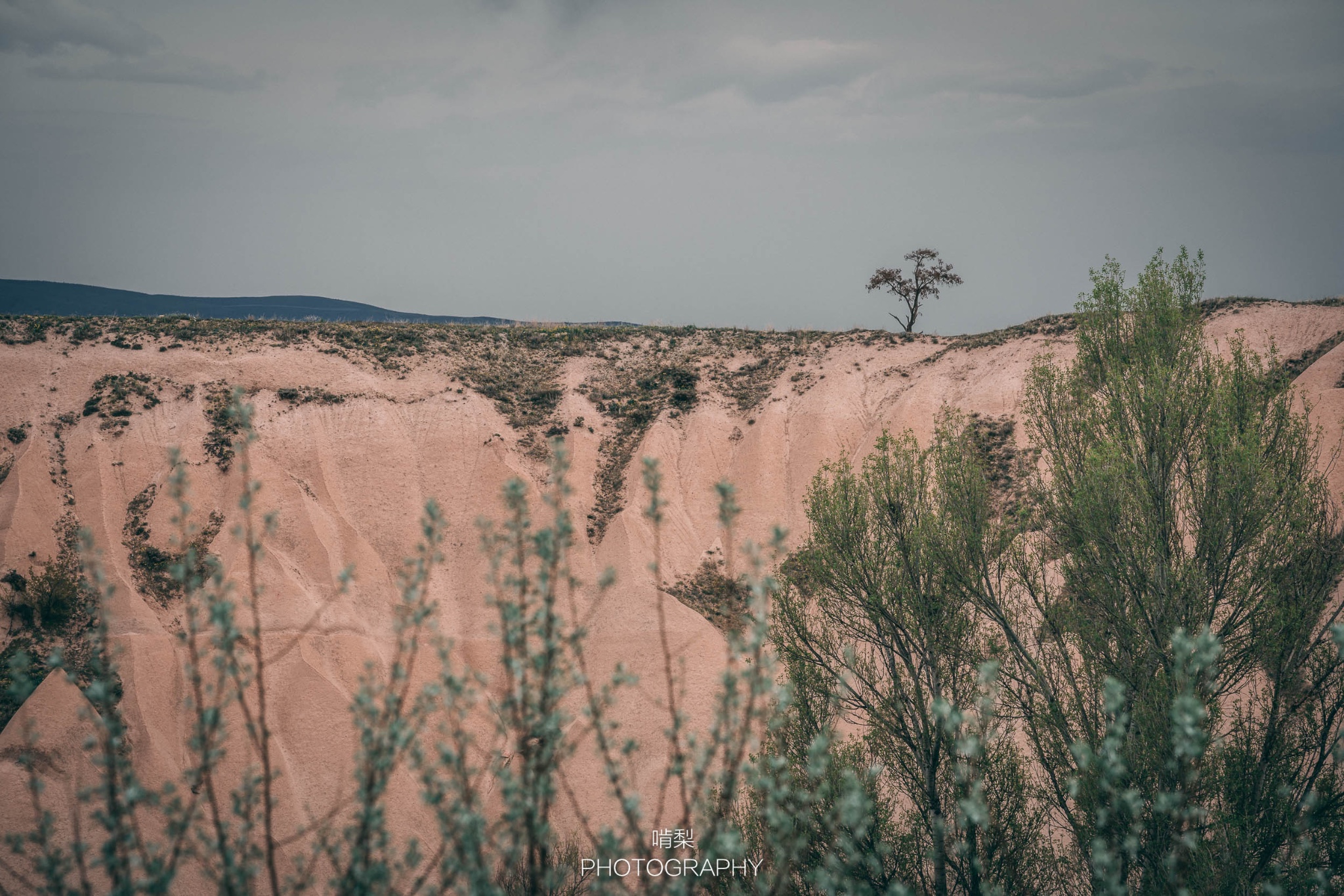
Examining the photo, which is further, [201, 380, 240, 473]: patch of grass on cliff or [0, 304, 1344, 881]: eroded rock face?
[201, 380, 240, 473]: patch of grass on cliff

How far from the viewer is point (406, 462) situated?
3428 centimetres

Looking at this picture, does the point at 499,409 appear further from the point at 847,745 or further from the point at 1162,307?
the point at 1162,307

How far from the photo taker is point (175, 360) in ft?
113

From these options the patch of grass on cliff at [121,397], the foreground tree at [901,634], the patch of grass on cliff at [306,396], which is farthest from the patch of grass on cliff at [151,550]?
the foreground tree at [901,634]

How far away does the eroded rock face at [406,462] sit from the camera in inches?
1008

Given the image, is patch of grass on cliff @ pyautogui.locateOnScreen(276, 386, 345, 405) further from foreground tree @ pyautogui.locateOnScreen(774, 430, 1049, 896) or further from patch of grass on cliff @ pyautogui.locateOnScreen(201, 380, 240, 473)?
foreground tree @ pyautogui.locateOnScreen(774, 430, 1049, 896)

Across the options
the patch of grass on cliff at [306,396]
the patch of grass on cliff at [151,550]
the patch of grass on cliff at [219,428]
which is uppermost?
the patch of grass on cliff at [306,396]

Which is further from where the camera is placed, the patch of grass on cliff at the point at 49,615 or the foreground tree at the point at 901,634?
the patch of grass on cliff at the point at 49,615

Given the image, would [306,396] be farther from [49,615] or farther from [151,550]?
[49,615]

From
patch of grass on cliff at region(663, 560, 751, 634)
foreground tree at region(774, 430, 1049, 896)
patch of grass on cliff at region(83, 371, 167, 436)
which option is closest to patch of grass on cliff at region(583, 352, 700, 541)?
patch of grass on cliff at region(663, 560, 751, 634)

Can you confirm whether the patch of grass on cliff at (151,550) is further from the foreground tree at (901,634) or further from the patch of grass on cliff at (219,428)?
the foreground tree at (901,634)

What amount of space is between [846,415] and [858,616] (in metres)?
20.3

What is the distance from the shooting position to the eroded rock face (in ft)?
84.0

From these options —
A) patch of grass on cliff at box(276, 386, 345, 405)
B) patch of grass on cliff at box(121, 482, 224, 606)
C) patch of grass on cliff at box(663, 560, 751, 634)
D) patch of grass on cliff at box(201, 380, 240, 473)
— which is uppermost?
patch of grass on cliff at box(276, 386, 345, 405)
